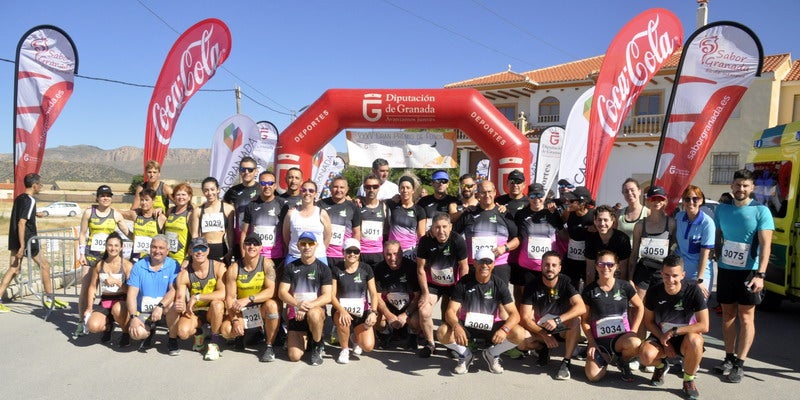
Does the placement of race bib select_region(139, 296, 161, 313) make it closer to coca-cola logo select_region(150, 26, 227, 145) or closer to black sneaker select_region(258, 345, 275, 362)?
black sneaker select_region(258, 345, 275, 362)

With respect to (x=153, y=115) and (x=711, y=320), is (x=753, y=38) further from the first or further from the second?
(x=153, y=115)

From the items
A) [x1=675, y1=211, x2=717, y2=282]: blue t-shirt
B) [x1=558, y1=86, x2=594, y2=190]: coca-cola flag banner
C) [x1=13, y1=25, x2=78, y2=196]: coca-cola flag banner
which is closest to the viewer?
[x1=675, y1=211, x2=717, y2=282]: blue t-shirt

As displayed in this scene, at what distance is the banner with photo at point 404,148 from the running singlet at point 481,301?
14.9 ft

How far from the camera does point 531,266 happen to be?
17.4ft

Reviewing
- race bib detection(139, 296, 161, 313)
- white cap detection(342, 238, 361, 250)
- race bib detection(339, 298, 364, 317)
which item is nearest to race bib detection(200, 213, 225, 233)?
race bib detection(139, 296, 161, 313)

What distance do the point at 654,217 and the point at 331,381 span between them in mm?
3450

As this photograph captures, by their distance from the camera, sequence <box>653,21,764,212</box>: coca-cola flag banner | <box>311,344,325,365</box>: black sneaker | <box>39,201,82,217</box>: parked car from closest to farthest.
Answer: <box>311,344,325,365</box>: black sneaker
<box>653,21,764,212</box>: coca-cola flag banner
<box>39,201,82,217</box>: parked car

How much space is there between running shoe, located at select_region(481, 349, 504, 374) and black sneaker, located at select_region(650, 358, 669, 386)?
1.30 meters

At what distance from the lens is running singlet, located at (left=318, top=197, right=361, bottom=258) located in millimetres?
5711

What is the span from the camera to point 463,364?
15.4 ft

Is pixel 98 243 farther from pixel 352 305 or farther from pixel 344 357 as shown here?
pixel 344 357

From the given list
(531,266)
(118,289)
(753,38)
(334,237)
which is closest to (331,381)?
(334,237)

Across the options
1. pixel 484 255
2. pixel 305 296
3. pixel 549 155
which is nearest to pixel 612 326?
pixel 484 255

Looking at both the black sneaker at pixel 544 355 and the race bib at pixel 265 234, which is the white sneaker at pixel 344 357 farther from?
the black sneaker at pixel 544 355
